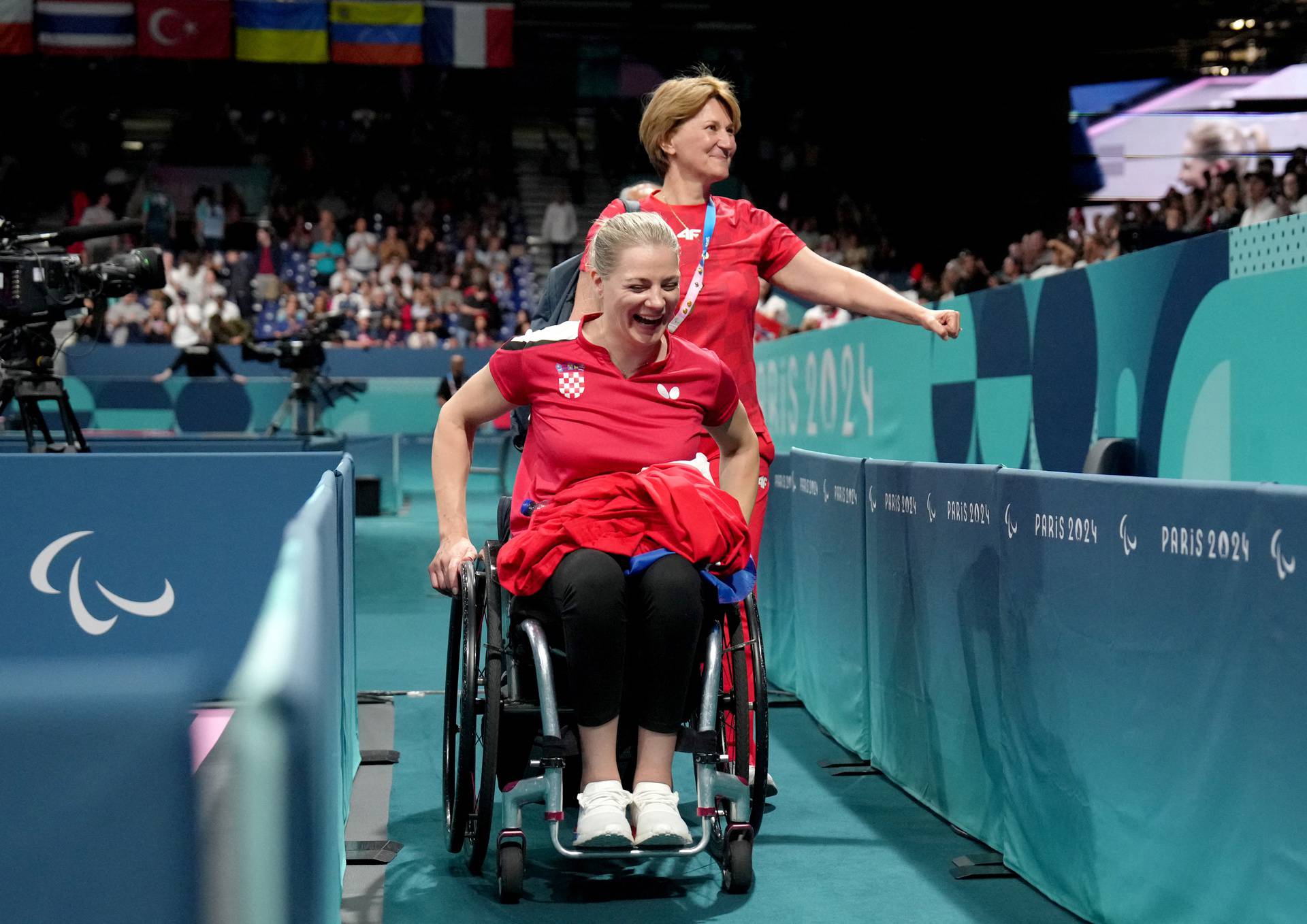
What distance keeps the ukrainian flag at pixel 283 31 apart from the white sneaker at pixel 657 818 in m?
18.7

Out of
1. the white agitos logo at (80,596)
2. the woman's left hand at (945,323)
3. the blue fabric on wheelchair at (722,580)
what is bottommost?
the white agitos logo at (80,596)

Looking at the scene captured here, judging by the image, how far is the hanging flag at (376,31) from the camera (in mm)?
19734

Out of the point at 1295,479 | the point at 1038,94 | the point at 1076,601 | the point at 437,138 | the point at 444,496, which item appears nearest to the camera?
the point at 1076,601

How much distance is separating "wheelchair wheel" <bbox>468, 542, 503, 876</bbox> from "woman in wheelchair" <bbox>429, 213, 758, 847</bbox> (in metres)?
0.07

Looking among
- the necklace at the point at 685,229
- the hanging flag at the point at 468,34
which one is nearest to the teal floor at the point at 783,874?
the necklace at the point at 685,229

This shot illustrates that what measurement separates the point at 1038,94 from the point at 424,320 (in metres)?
9.25

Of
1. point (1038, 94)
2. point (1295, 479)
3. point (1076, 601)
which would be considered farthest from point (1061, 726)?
point (1038, 94)

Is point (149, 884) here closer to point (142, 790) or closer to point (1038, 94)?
point (142, 790)

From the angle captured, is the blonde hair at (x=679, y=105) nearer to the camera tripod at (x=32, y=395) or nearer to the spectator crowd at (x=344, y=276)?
the camera tripod at (x=32, y=395)

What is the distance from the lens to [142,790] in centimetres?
116

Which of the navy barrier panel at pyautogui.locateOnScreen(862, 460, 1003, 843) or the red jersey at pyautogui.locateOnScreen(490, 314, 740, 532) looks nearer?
the red jersey at pyautogui.locateOnScreen(490, 314, 740, 532)

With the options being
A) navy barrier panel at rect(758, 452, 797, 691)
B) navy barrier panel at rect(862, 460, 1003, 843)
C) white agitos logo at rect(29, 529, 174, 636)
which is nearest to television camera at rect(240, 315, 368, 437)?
navy barrier panel at rect(758, 452, 797, 691)

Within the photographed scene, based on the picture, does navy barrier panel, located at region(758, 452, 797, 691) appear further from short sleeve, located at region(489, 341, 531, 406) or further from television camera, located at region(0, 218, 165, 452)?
television camera, located at region(0, 218, 165, 452)

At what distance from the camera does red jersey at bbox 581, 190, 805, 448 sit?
332cm
